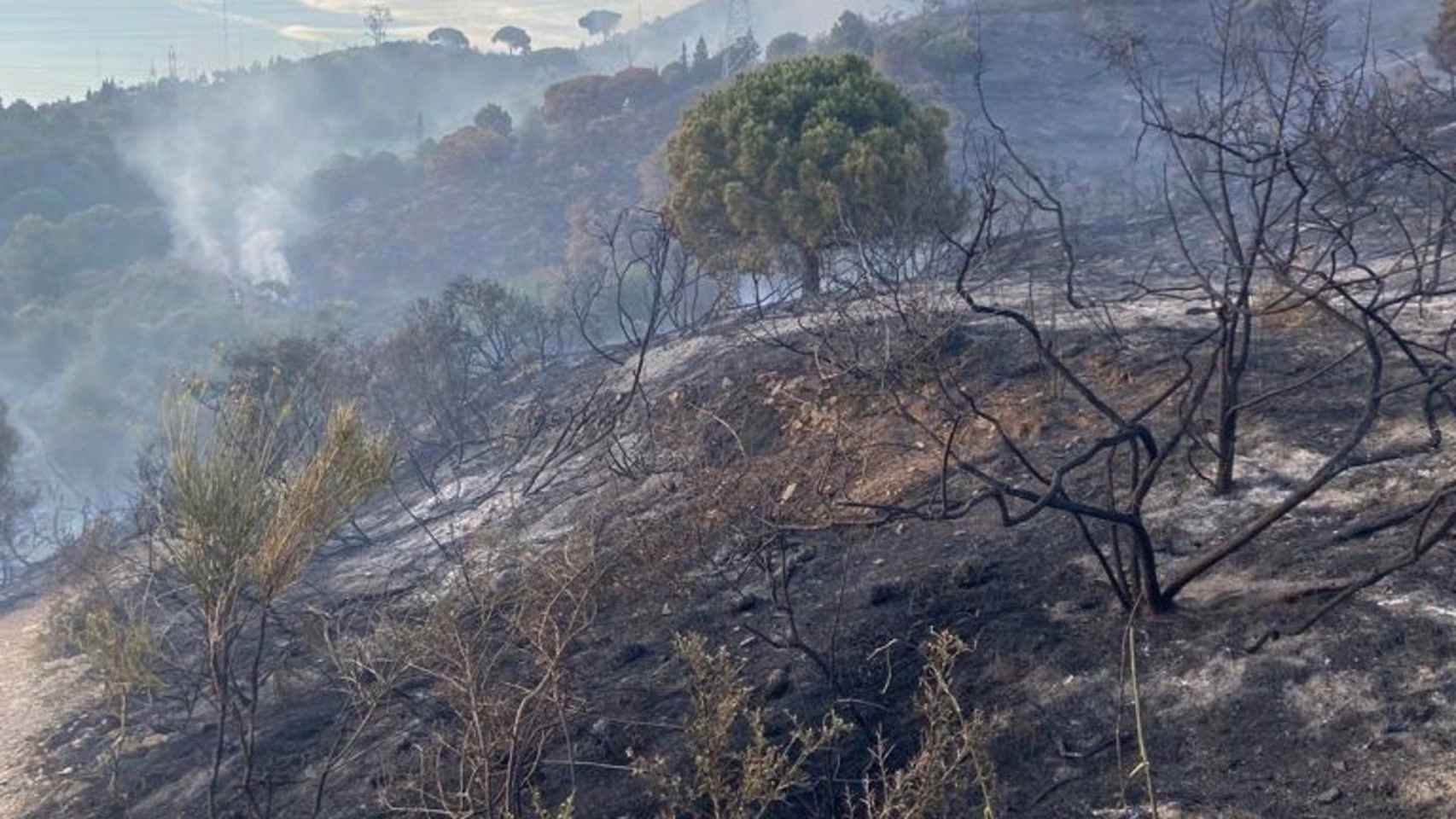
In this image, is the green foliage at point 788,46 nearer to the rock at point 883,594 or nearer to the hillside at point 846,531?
the hillside at point 846,531

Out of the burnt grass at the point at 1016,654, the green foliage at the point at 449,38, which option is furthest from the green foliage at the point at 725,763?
the green foliage at the point at 449,38

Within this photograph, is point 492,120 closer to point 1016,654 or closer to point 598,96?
point 598,96

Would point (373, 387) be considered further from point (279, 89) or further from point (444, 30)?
point (444, 30)

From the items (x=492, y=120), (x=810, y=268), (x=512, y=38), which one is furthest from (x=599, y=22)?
(x=810, y=268)

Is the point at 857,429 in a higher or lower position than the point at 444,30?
lower

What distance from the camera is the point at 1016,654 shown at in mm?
5977

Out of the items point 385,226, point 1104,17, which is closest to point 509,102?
point 385,226

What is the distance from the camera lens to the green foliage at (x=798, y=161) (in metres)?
14.8

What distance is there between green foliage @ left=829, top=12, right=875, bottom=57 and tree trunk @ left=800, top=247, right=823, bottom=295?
28947 millimetres

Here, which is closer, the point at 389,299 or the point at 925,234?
the point at 925,234

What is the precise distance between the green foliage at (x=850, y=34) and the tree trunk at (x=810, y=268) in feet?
95.0

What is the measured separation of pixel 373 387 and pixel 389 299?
942 inches

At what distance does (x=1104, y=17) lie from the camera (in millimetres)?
40344

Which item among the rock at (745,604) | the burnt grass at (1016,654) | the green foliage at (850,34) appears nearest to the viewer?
the burnt grass at (1016,654)
